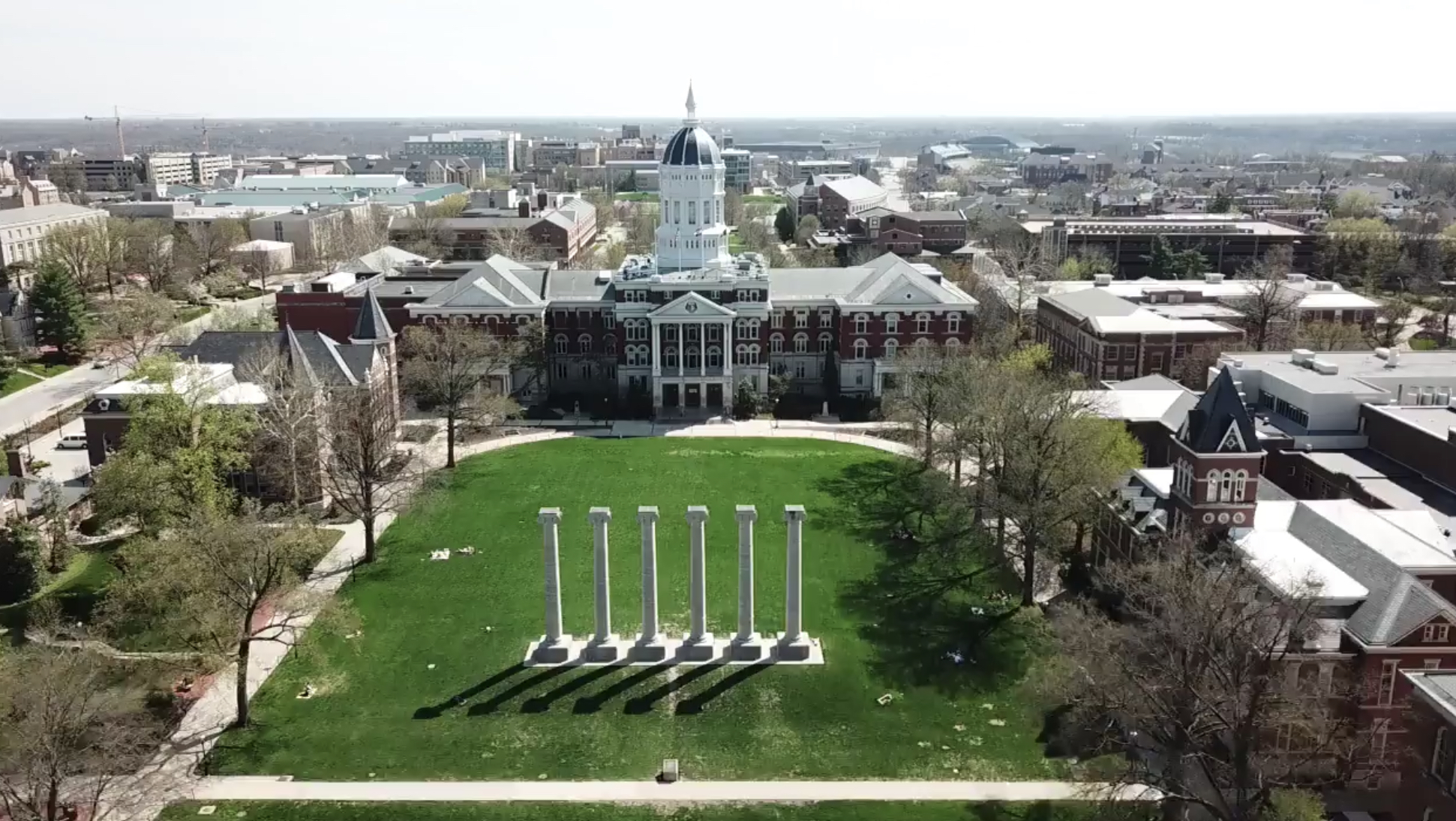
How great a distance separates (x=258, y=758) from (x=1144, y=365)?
229ft

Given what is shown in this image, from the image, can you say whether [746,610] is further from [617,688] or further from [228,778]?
[228,778]

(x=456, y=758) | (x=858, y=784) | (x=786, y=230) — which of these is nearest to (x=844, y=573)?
(x=858, y=784)

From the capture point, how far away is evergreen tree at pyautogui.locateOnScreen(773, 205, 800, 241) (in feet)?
602

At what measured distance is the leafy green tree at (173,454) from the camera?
1977 inches

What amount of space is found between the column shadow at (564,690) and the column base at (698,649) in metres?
3.07

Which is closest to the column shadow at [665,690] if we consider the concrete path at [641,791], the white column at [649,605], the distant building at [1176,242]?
the white column at [649,605]

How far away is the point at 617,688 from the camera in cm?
4350

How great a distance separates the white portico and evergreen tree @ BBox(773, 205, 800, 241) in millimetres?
97892

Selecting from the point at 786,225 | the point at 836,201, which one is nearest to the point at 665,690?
the point at 786,225

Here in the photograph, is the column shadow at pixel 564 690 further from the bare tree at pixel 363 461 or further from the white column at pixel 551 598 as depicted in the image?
the bare tree at pixel 363 461

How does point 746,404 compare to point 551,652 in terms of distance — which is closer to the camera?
point 551,652

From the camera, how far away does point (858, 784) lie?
37.3 m

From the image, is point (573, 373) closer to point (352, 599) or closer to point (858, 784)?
point (352, 599)

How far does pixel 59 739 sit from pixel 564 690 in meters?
18.0
